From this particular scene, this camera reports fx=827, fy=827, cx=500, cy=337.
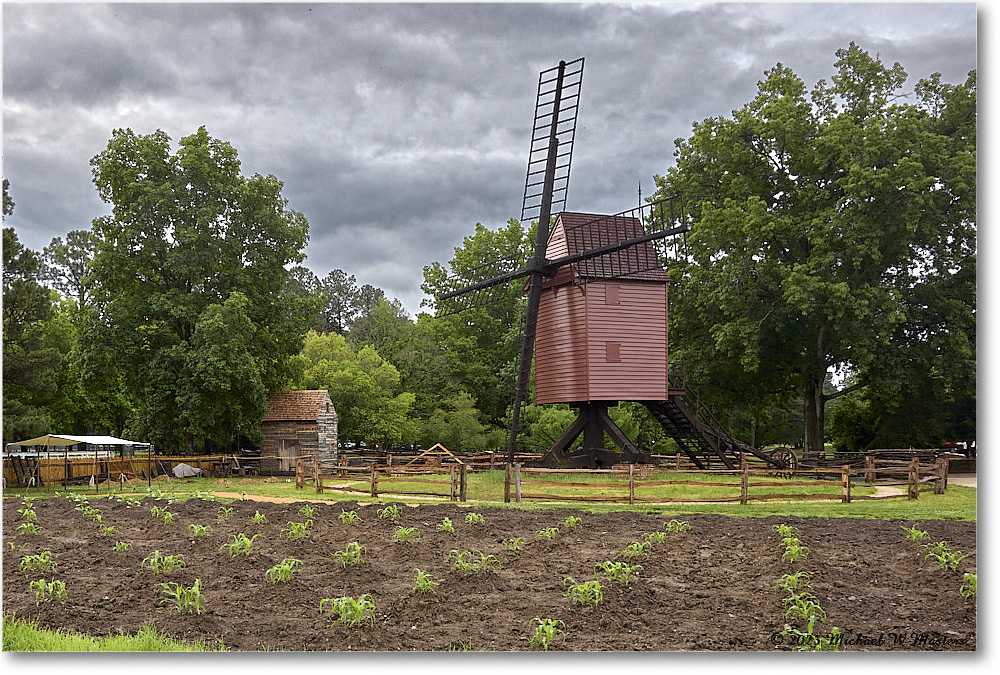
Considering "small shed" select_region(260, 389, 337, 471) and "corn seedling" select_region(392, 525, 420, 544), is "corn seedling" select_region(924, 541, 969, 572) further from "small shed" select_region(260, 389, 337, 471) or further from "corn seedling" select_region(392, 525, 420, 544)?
"small shed" select_region(260, 389, 337, 471)

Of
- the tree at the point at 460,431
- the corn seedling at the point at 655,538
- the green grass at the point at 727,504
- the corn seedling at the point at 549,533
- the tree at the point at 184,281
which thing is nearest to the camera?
the corn seedling at the point at 655,538

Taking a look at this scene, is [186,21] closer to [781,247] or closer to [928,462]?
[928,462]

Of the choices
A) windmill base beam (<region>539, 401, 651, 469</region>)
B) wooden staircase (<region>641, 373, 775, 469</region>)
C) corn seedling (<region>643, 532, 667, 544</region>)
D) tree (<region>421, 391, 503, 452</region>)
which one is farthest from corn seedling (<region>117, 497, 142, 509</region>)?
tree (<region>421, 391, 503, 452</region>)

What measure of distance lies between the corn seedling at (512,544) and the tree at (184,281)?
1545 cm

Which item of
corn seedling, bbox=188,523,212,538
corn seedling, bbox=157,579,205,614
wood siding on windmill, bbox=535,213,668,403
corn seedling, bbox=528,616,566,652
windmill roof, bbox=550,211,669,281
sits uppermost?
windmill roof, bbox=550,211,669,281

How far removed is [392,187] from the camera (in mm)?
9352

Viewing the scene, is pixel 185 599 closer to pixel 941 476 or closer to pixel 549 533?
pixel 549 533

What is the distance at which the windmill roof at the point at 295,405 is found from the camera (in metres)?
26.4

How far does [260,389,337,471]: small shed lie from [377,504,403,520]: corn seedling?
1505cm

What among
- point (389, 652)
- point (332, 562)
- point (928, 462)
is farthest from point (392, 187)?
point (928, 462)

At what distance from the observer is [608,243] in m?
20.5

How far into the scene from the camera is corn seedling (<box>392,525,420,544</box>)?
30.5ft

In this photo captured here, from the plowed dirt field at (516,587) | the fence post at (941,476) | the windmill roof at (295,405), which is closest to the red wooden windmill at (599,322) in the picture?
the fence post at (941,476)

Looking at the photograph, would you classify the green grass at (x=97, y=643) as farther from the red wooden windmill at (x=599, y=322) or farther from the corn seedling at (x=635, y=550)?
the red wooden windmill at (x=599, y=322)
